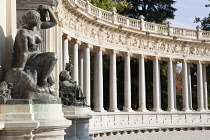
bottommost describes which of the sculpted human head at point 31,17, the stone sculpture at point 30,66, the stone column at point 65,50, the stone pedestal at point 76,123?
the stone pedestal at point 76,123

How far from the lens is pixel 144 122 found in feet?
241

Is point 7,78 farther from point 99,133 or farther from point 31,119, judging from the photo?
point 99,133

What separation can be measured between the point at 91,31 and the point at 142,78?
49.8 feet

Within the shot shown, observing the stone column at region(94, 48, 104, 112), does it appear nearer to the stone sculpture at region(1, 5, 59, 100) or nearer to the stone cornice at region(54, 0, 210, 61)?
the stone cornice at region(54, 0, 210, 61)

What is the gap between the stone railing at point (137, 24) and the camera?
6619cm

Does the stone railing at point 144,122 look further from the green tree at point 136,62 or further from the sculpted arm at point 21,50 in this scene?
the sculpted arm at point 21,50

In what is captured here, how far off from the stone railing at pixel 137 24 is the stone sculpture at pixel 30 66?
130ft

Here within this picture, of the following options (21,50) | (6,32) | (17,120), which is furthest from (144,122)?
(17,120)

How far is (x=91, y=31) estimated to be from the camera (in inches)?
2699

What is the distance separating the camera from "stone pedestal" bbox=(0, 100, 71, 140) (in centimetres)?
1599

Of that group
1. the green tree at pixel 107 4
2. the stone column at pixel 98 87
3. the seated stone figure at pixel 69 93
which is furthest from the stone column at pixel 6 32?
the green tree at pixel 107 4

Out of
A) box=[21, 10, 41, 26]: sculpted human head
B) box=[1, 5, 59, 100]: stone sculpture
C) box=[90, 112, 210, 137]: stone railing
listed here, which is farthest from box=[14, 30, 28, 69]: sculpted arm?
box=[90, 112, 210, 137]: stone railing

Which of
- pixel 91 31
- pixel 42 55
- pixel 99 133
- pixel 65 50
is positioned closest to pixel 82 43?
pixel 91 31

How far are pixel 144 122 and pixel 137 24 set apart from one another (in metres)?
19.8
